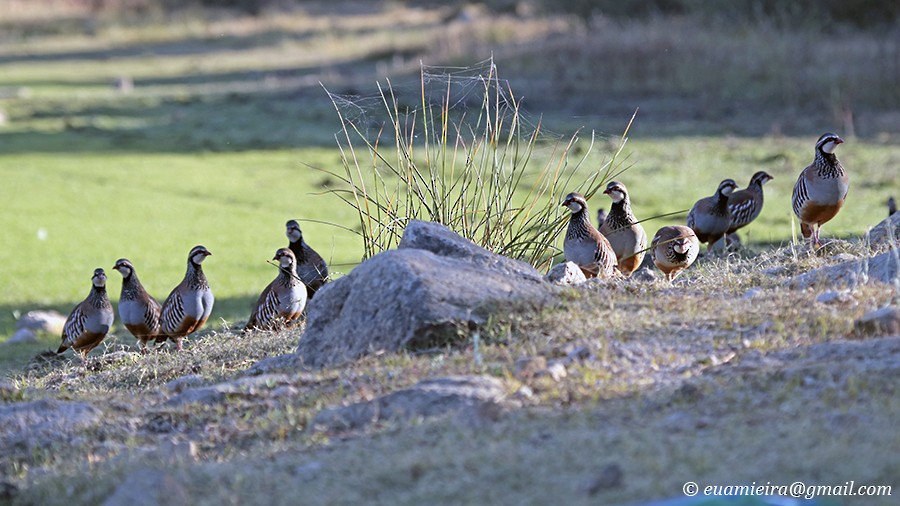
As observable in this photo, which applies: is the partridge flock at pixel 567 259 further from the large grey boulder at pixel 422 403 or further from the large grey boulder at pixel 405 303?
the large grey boulder at pixel 422 403

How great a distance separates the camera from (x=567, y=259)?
23.6 feet

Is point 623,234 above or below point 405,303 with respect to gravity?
below

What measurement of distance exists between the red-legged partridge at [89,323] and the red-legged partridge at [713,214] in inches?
161

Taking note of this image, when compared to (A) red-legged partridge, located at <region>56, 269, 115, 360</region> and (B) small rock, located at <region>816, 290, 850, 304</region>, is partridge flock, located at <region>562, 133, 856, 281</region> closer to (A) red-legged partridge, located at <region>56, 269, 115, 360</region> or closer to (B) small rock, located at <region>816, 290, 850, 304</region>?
(B) small rock, located at <region>816, 290, 850, 304</region>

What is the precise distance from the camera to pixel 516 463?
3.65 m

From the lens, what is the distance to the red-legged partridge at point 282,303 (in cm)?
743

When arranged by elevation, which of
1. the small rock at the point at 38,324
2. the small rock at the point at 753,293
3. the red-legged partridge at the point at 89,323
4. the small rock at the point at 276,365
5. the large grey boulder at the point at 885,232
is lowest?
the small rock at the point at 38,324

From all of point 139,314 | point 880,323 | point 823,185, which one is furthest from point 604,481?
point 139,314

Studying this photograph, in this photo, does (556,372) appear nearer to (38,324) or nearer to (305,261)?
(305,261)

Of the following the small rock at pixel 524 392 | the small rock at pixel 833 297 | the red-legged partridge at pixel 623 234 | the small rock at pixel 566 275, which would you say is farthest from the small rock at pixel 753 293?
the red-legged partridge at pixel 623 234

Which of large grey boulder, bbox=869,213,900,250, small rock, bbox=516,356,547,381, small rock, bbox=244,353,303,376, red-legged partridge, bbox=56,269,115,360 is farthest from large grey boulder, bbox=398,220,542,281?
red-legged partridge, bbox=56,269,115,360

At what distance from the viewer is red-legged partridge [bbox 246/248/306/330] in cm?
743

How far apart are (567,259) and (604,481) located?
385 cm

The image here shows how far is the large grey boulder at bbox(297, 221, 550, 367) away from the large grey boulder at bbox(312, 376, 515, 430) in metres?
0.64
